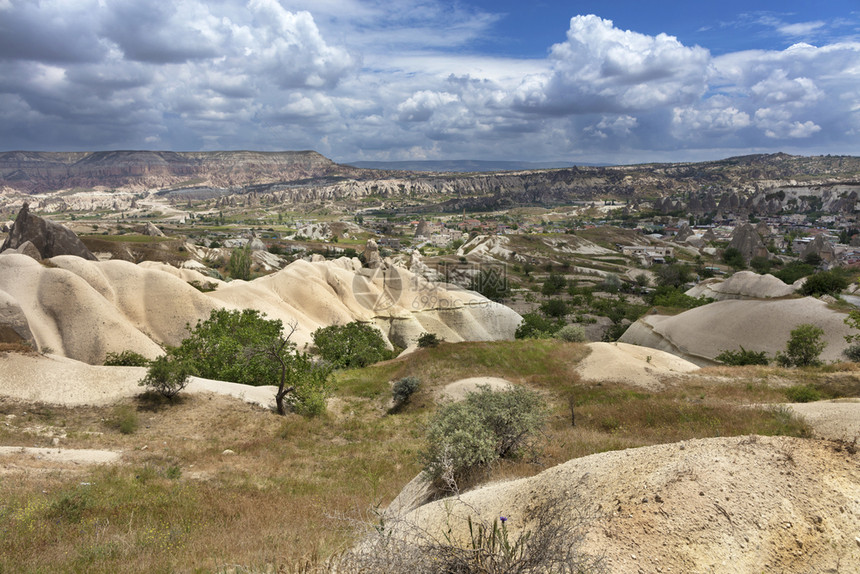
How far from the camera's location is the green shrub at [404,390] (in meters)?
20.6

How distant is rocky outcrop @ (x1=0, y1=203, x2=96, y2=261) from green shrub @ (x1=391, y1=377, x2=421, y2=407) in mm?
45429

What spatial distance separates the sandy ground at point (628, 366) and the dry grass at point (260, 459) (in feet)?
3.16

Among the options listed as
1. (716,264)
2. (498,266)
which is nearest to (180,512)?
(498,266)

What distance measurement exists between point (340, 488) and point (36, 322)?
2324 centimetres

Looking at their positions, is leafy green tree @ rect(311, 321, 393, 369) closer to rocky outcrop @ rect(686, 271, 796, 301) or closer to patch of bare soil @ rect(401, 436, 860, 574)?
patch of bare soil @ rect(401, 436, 860, 574)

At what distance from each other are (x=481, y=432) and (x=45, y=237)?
56655mm

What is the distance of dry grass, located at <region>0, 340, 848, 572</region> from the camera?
644 cm

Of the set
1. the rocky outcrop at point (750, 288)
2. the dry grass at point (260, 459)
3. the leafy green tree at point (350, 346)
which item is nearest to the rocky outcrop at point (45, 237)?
the leafy green tree at point (350, 346)

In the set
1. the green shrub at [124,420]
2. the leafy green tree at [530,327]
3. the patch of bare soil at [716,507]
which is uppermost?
the patch of bare soil at [716,507]

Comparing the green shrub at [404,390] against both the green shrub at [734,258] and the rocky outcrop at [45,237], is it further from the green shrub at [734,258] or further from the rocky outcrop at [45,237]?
the green shrub at [734,258]

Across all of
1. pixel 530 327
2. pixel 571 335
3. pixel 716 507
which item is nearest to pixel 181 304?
pixel 571 335

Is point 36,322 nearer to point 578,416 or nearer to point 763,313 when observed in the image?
point 578,416

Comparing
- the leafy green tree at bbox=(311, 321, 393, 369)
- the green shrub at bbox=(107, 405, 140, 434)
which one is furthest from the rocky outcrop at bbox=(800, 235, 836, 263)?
the green shrub at bbox=(107, 405, 140, 434)

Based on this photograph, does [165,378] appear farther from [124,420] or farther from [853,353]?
[853,353]
